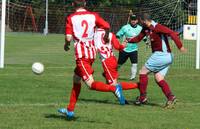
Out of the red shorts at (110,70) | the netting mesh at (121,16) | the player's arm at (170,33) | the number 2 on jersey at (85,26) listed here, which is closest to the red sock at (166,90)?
the player's arm at (170,33)

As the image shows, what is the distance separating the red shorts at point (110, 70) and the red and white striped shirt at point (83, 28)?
2592 mm

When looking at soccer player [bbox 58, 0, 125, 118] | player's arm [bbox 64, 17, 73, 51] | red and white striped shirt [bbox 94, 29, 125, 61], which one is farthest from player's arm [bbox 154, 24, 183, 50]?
player's arm [bbox 64, 17, 73, 51]

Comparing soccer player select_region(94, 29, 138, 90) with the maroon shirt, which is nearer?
the maroon shirt

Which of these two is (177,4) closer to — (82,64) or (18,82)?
(18,82)

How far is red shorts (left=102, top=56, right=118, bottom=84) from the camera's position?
13258 millimetres

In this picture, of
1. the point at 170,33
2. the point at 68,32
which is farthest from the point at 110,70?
the point at 68,32

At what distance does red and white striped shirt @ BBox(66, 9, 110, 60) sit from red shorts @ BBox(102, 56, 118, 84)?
102 inches

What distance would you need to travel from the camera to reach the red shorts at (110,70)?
1326 centimetres

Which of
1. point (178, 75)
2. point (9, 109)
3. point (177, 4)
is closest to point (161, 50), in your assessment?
point (9, 109)

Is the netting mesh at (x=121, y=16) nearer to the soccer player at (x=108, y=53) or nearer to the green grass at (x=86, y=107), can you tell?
the green grass at (x=86, y=107)

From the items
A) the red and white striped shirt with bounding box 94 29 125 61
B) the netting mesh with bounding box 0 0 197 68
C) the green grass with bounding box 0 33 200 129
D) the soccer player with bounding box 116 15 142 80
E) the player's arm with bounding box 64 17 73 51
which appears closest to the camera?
the green grass with bounding box 0 33 200 129

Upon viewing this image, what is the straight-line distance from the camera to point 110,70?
13617mm

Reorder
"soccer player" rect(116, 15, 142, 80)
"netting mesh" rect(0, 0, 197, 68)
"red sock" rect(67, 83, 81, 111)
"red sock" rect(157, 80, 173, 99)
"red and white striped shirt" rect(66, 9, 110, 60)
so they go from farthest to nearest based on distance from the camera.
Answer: "netting mesh" rect(0, 0, 197, 68), "soccer player" rect(116, 15, 142, 80), "red sock" rect(157, 80, 173, 99), "red sock" rect(67, 83, 81, 111), "red and white striped shirt" rect(66, 9, 110, 60)

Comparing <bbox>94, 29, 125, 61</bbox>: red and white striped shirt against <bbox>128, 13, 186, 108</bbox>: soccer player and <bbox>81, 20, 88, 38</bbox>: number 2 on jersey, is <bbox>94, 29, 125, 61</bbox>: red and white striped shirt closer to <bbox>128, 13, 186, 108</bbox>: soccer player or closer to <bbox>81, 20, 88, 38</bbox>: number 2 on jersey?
<bbox>128, 13, 186, 108</bbox>: soccer player
